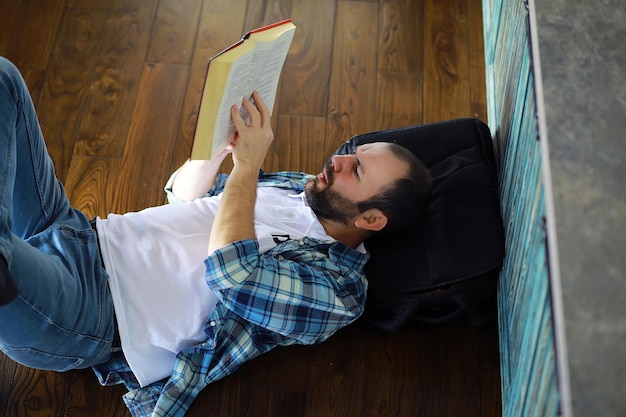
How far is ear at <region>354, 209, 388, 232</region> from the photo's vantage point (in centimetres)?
166

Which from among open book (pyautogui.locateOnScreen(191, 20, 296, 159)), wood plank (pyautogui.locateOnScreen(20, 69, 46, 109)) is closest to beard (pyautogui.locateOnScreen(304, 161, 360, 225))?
open book (pyautogui.locateOnScreen(191, 20, 296, 159))

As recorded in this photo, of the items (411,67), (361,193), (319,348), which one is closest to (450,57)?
(411,67)

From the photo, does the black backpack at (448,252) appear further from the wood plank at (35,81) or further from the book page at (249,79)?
the wood plank at (35,81)

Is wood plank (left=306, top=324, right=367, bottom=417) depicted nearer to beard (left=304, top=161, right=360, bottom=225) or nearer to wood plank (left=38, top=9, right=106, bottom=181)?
beard (left=304, top=161, right=360, bottom=225)

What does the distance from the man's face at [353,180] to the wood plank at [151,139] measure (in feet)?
1.85

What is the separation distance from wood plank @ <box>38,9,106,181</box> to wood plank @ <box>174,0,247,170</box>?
0.31 metres

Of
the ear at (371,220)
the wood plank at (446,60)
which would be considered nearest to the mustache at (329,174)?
the ear at (371,220)

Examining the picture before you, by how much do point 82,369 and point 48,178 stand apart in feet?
1.49

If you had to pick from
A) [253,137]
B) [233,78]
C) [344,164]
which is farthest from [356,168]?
[233,78]

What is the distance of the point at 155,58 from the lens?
235 centimetres

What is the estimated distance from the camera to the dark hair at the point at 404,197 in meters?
1.65

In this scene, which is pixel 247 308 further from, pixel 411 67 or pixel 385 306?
pixel 411 67

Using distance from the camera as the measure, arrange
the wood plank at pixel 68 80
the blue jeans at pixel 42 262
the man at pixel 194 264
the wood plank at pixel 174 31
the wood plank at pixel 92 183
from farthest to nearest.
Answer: the wood plank at pixel 174 31, the wood plank at pixel 68 80, the wood plank at pixel 92 183, the man at pixel 194 264, the blue jeans at pixel 42 262

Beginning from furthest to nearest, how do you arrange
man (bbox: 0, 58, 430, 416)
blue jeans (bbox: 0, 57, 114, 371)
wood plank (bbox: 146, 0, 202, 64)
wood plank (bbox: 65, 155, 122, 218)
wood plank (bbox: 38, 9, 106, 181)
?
wood plank (bbox: 146, 0, 202, 64)
wood plank (bbox: 38, 9, 106, 181)
wood plank (bbox: 65, 155, 122, 218)
man (bbox: 0, 58, 430, 416)
blue jeans (bbox: 0, 57, 114, 371)
